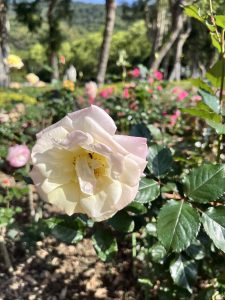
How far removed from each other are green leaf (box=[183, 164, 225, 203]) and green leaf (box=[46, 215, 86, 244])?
33 centimetres

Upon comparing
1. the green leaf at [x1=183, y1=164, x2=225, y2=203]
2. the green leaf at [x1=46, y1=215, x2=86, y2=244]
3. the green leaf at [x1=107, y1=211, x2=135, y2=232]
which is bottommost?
the green leaf at [x1=46, y1=215, x2=86, y2=244]

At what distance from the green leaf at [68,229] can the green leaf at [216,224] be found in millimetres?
370

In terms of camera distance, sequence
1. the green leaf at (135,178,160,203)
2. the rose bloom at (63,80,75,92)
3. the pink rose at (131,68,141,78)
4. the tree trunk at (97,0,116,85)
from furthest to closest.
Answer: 1. the tree trunk at (97,0,116,85)
2. the pink rose at (131,68,141,78)
3. the rose bloom at (63,80,75,92)
4. the green leaf at (135,178,160,203)

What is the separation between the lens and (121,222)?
1099 mm

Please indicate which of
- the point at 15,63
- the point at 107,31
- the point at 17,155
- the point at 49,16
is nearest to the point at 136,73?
the point at 15,63

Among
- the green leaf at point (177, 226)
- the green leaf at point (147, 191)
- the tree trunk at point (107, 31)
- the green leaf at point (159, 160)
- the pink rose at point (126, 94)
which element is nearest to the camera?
the green leaf at point (177, 226)

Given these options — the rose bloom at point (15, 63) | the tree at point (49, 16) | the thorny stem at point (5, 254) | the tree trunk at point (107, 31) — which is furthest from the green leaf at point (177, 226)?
the tree at point (49, 16)

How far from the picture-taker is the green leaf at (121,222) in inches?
42.8

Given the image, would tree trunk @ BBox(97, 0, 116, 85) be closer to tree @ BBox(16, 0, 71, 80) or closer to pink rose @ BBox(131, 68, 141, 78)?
pink rose @ BBox(131, 68, 141, 78)

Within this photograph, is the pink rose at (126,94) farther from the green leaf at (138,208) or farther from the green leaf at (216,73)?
the green leaf at (138,208)

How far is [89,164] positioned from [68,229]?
454mm

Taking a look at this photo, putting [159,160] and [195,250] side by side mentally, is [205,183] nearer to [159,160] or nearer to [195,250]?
[159,160]

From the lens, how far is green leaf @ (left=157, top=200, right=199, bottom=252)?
0.88 metres

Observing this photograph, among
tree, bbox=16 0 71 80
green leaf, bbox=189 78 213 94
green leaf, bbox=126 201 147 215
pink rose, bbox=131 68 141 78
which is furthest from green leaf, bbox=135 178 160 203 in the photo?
tree, bbox=16 0 71 80
